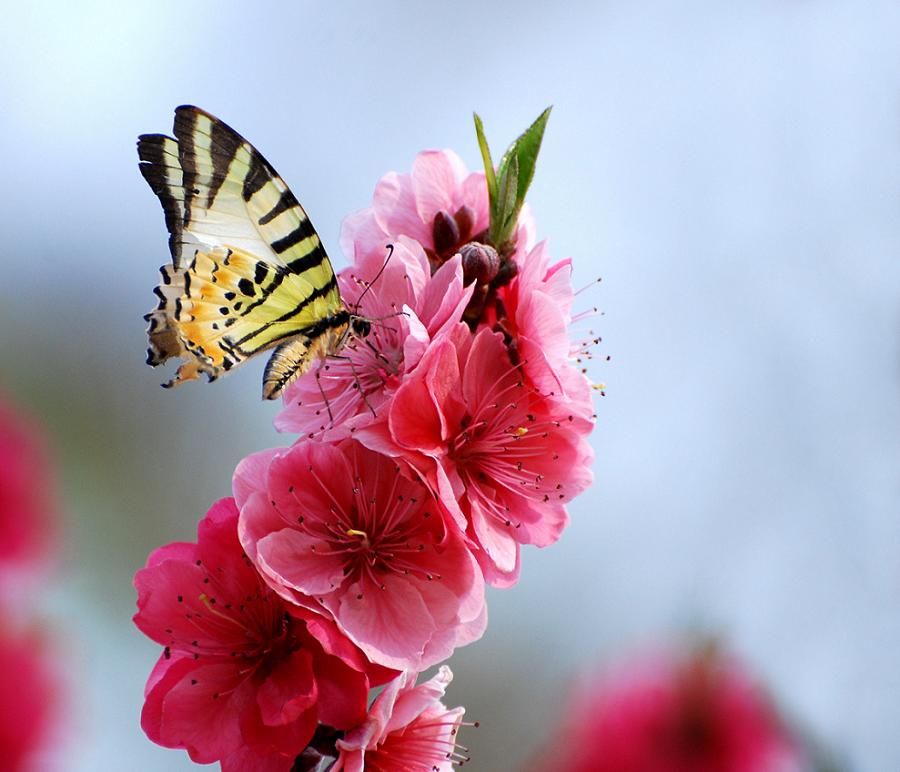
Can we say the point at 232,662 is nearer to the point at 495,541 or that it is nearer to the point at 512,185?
the point at 495,541

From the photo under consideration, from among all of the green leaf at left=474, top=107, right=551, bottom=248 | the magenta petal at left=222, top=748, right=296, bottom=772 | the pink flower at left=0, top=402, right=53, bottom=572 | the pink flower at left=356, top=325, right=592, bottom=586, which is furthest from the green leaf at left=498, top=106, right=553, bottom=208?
the pink flower at left=0, top=402, right=53, bottom=572

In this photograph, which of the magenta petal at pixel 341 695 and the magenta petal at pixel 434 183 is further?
the magenta petal at pixel 434 183

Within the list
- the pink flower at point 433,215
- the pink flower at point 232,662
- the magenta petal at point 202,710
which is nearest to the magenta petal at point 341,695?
the pink flower at point 232,662

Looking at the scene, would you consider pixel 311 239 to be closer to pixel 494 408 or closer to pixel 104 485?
pixel 494 408

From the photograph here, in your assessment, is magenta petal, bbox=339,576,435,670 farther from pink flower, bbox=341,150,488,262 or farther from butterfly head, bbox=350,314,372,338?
pink flower, bbox=341,150,488,262

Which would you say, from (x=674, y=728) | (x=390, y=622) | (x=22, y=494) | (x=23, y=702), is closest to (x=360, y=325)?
(x=390, y=622)

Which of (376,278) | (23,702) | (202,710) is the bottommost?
(23,702)

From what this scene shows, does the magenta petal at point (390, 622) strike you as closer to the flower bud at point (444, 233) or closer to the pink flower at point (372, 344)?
the pink flower at point (372, 344)
